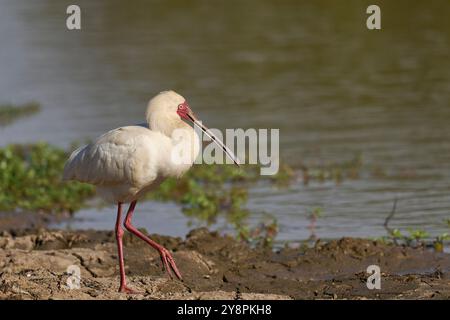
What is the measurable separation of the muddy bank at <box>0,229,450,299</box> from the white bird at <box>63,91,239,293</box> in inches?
14.6

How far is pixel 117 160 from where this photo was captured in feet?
25.9

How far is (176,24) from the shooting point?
2153cm

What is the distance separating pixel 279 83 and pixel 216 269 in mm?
8577

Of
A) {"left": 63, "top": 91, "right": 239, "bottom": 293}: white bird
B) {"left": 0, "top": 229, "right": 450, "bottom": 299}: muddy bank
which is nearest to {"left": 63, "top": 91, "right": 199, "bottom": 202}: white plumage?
{"left": 63, "top": 91, "right": 239, "bottom": 293}: white bird

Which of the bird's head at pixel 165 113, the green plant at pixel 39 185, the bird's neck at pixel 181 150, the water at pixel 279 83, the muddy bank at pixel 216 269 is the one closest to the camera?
the muddy bank at pixel 216 269

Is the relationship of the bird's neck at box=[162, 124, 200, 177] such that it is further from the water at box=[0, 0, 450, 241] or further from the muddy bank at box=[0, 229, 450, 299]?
the water at box=[0, 0, 450, 241]

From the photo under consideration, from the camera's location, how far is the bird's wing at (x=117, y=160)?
7.74 metres

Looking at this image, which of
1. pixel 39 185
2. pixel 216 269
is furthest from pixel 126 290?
pixel 39 185

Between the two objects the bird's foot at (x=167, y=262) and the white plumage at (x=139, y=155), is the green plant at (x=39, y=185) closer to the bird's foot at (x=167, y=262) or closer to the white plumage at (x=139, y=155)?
the white plumage at (x=139, y=155)

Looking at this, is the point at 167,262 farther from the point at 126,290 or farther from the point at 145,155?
the point at 145,155

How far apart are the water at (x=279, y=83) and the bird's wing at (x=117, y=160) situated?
250 cm

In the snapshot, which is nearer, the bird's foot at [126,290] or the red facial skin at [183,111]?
the bird's foot at [126,290]

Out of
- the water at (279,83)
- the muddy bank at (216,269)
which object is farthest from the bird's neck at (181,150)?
the water at (279,83)
